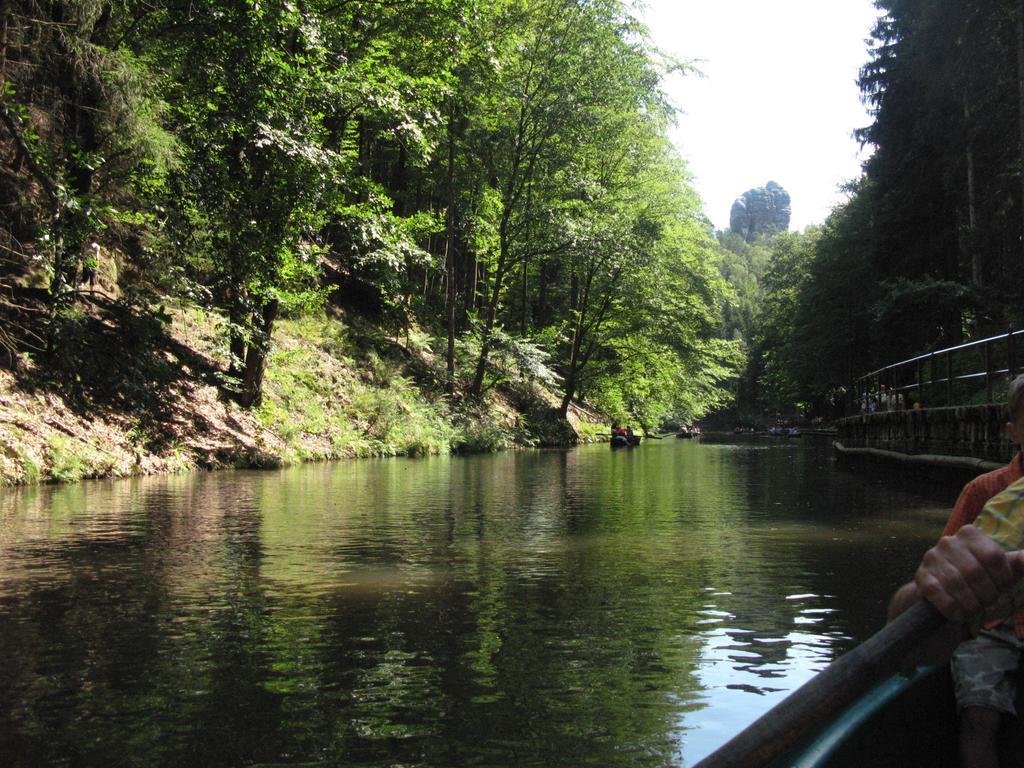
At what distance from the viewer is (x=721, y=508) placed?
1159 cm

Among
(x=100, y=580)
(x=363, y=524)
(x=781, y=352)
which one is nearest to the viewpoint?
(x=100, y=580)

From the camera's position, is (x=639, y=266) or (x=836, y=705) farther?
(x=639, y=266)

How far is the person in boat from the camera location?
149 centimetres

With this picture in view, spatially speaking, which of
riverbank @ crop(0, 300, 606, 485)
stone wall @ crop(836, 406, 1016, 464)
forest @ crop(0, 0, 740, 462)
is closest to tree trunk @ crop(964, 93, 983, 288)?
stone wall @ crop(836, 406, 1016, 464)

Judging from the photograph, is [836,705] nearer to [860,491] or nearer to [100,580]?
[100,580]

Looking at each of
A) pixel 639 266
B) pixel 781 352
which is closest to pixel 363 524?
pixel 639 266

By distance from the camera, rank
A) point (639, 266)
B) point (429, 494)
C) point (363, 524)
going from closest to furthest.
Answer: point (363, 524), point (429, 494), point (639, 266)

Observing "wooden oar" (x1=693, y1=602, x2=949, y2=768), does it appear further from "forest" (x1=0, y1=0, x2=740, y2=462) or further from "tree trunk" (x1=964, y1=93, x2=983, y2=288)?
"tree trunk" (x1=964, y1=93, x2=983, y2=288)

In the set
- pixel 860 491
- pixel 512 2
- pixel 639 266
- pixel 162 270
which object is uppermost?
pixel 512 2

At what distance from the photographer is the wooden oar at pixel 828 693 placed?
1258mm

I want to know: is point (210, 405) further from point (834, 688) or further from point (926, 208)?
point (926, 208)

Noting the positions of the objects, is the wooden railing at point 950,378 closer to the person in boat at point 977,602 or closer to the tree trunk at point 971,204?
the tree trunk at point 971,204

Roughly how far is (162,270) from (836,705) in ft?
58.6

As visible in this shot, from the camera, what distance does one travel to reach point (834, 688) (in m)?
1.37
